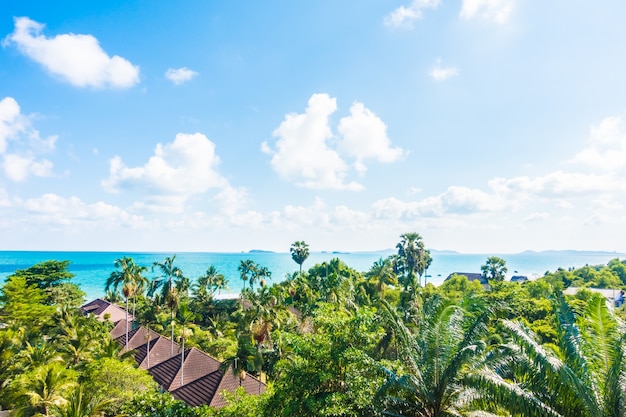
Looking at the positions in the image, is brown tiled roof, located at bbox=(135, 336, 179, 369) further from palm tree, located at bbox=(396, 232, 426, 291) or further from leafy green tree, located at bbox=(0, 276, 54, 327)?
palm tree, located at bbox=(396, 232, 426, 291)

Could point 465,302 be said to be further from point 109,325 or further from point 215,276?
point 215,276

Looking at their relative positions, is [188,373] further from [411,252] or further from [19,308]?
[411,252]

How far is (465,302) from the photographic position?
483 inches

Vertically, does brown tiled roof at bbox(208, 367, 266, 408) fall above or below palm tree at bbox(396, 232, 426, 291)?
below

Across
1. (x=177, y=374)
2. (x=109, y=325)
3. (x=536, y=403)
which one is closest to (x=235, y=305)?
(x=109, y=325)

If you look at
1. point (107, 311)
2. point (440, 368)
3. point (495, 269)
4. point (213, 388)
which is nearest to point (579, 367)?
point (440, 368)

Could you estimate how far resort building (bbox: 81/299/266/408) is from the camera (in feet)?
75.4

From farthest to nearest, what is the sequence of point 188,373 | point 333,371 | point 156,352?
point 156,352
point 188,373
point 333,371

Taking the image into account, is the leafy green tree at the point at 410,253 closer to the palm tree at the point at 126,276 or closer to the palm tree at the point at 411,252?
the palm tree at the point at 411,252

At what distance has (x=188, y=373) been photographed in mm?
27312

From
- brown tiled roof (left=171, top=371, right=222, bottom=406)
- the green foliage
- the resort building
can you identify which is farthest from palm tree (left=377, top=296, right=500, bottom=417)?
brown tiled roof (left=171, top=371, right=222, bottom=406)

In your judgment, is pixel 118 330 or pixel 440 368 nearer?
pixel 440 368

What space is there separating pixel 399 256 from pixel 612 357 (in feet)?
188

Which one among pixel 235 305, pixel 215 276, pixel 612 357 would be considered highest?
pixel 612 357
